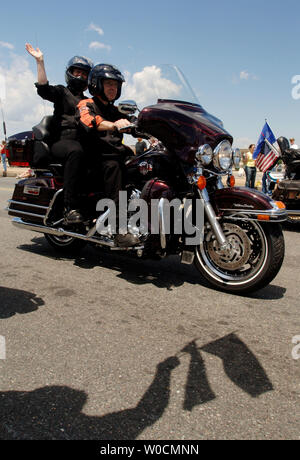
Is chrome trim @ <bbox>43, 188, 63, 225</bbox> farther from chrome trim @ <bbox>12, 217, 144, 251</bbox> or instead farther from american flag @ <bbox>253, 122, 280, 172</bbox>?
american flag @ <bbox>253, 122, 280, 172</bbox>

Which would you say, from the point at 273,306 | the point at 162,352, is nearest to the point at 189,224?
the point at 273,306

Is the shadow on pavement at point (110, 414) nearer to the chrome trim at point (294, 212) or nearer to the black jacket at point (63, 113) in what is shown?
the black jacket at point (63, 113)

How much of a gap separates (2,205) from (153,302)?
6449 mm

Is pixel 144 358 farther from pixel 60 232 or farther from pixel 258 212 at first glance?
pixel 60 232

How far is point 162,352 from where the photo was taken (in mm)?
2486

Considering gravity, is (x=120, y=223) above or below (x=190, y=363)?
above

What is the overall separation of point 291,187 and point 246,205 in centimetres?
442

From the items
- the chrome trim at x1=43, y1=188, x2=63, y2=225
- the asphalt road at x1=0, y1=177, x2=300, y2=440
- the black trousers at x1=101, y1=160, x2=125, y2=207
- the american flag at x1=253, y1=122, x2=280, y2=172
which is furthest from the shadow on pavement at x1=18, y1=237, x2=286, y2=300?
the american flag at x1=253, y1=122, x2=280, y2=172

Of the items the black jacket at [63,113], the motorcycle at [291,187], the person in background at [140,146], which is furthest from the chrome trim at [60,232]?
the motorcycle at [291,187]

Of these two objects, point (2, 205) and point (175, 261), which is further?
point (2, 205)

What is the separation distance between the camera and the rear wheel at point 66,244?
4836mm

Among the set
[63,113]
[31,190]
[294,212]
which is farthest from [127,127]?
[294,212]

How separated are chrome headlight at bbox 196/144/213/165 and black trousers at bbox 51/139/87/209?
1385 mm

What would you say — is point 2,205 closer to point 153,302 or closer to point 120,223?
point 120,223
